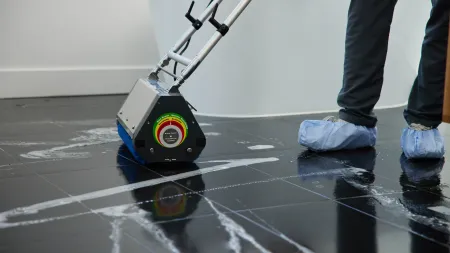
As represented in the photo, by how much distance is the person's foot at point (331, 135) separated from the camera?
1679 millimetres

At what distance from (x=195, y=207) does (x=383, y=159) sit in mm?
622

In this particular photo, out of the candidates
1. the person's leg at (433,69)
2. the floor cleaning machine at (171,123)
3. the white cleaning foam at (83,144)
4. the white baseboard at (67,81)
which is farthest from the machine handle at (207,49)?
the white baseboard at (67,81)

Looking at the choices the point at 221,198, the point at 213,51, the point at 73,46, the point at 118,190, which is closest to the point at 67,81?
the point at 73,46

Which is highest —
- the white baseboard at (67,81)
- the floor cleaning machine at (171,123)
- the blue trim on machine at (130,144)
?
the floor cleaning machine at (171,123)

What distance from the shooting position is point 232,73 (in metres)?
2.22

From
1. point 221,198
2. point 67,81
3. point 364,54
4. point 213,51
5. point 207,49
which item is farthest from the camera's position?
point 67,81

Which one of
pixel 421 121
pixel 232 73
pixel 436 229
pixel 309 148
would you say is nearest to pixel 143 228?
pixel 436 229

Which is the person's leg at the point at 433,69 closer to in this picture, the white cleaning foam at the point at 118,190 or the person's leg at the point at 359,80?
the person's leg at the point at 359,80

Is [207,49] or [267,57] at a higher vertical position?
→ [207,49]

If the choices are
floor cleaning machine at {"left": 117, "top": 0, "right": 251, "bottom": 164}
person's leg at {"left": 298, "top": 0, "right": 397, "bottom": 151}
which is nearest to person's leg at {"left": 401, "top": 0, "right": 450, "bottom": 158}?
→ person's leg at {"left": 298, "top": 0, "right": 397, "bottom": 151}

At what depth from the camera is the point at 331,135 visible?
66.3 inches

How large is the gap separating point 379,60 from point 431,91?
0.15 metres

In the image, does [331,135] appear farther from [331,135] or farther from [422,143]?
[422,143]

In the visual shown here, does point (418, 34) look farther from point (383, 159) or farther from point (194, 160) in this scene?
point (194, 160)
